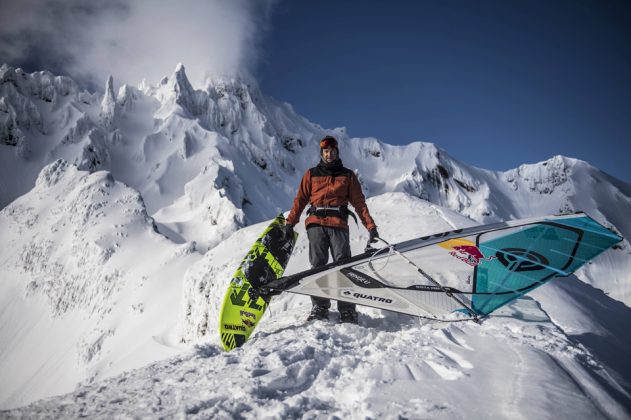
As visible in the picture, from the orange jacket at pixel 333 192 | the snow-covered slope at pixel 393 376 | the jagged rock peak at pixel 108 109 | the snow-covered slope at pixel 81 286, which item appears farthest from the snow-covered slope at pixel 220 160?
the snow-covered slope at pixel 393 376

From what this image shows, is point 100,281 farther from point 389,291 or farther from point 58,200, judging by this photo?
point 389,291

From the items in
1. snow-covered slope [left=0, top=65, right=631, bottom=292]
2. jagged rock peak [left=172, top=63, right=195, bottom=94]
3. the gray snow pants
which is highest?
jagged rock peak [left=172, top=63, right=195, bottom=94]

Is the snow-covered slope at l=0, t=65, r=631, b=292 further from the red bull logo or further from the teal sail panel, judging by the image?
the teal sail panel

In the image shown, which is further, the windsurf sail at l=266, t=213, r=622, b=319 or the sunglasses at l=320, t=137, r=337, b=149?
the sunglasses at l=320, t=137, r=337, b=149

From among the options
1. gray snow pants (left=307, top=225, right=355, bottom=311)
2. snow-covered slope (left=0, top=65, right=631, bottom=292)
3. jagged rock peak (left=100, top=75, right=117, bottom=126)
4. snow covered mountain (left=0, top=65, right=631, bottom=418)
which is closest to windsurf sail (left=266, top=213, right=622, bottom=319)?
gray snow pants (left=307, top=225, right=355, bottom=311)

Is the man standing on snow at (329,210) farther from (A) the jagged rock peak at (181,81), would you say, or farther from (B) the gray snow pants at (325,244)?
(A) the jagged rock peak at (181,81)

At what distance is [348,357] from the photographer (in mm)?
3014

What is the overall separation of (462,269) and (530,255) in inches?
34.1

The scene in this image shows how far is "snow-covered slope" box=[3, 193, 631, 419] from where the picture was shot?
216 cm

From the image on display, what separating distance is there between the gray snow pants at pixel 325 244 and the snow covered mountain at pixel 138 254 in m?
1.05

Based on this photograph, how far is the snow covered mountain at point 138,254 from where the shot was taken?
11.6 feet

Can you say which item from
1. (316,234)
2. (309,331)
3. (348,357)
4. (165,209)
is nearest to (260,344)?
(309,331)

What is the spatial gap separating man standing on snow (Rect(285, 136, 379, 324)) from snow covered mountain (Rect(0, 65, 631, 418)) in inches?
43.6

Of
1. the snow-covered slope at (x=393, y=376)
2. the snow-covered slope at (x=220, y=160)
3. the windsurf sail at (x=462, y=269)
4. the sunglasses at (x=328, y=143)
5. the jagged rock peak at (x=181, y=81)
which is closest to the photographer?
the snow-covered slope at (x=393, y=376)
